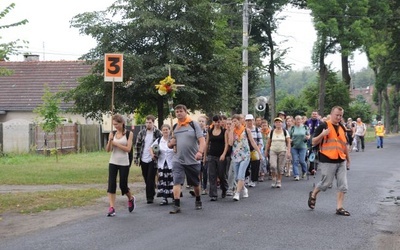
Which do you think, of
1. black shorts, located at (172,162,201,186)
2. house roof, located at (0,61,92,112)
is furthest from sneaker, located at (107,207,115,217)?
house roof, located at (0,61,92,112)

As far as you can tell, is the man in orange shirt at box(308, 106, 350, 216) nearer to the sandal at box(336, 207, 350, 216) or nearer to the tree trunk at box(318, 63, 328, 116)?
the sandal at box(336, 207, 350, 216)

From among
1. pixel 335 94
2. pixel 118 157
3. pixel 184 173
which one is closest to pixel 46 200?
pixel 118 157

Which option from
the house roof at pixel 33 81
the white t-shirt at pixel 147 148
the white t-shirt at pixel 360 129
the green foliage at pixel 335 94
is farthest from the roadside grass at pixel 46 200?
the green foliage at pixel 335 94

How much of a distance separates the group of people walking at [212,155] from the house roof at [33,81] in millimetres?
25528

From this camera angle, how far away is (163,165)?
12852mm

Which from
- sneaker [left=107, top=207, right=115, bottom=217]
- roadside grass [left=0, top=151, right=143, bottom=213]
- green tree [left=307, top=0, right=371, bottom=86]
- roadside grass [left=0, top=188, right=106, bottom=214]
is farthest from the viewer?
green tree [left=307, top=0, right=371, bottom=86]

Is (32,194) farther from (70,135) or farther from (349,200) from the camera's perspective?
(70,135)

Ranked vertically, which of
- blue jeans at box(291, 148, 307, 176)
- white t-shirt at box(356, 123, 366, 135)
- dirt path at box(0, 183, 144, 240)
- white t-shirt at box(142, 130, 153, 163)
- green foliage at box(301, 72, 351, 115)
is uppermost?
green foliage at box(301, 72, 351, 115)

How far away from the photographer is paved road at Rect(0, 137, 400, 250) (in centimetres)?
860

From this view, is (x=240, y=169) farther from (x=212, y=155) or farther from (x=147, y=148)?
(x=147, y=148)

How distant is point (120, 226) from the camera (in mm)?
9984

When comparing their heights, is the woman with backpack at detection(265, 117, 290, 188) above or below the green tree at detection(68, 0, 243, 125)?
below

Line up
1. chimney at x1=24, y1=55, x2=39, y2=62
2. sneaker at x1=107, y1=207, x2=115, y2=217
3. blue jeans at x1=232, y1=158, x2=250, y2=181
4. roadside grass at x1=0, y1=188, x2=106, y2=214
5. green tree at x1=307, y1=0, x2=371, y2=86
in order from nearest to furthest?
sneaker at x1=107, y1=207, x2=115, y2=217 → roadside grass at x1=0, y1=188, x2=106, y2=214 → blue jeans at x1=232, y1=158, x2=250, y2=181 → green tree at x1=307, y1=0, x2=371, y2=86 → chimney at x1=24, y1=55, x2=39, y2=62

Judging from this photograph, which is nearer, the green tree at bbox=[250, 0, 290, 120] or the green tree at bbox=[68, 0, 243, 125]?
the green tree at bbox=[68, 0, 243, 125]
